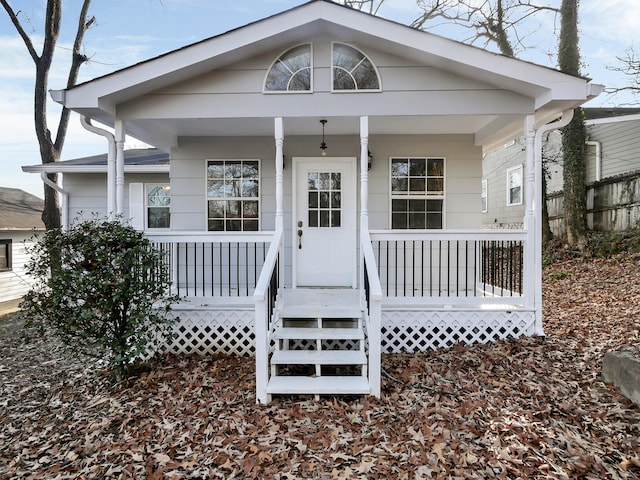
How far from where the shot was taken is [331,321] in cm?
473

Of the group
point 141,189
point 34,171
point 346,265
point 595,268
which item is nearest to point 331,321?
point 346,265

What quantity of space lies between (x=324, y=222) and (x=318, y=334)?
2444mm

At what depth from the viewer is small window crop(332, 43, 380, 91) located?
200 inches

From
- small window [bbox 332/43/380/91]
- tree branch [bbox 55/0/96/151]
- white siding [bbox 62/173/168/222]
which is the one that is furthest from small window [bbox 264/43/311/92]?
tree branch [bbox 55/0/96/151]

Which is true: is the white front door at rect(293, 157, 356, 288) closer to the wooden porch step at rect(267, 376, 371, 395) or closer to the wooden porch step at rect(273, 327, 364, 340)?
the wooden porch step at rect(273, 327, 364, 340)

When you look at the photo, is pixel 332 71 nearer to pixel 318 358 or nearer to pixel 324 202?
pixel 324 202

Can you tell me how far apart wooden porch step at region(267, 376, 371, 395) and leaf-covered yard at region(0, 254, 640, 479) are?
108 millimetres

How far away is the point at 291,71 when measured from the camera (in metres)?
5.13

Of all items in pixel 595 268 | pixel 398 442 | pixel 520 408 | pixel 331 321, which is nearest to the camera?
pixel 398 442

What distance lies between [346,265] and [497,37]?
1103 cm

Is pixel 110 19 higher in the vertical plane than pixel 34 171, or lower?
higher

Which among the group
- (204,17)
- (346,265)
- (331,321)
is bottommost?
(331,321)

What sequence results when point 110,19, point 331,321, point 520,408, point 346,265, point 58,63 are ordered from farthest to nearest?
1. point 110,19
2. point 58,63
3. point 346,265
4. point 331,321
5. point 520,408

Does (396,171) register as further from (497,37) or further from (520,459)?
(497,37)
